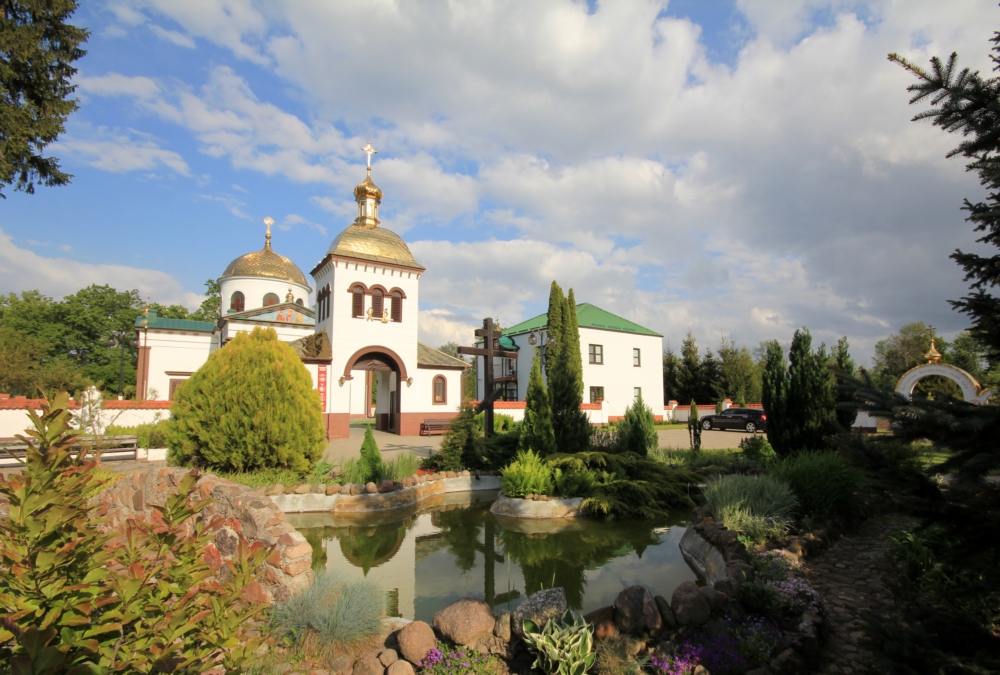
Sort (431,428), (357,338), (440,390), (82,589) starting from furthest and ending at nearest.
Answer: (440,390) → (431,428) → (357,338) → (82,589)

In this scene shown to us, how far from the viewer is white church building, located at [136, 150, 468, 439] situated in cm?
2236

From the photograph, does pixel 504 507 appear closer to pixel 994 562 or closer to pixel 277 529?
pixel 277 529

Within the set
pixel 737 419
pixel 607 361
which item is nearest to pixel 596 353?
pixel 607 361

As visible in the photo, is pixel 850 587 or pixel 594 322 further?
pixel 594 322

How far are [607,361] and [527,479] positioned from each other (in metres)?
24.7

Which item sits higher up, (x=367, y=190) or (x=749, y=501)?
(x=367, y=190)

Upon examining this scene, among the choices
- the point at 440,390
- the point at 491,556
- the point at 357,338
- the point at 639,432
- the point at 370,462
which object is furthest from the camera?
the point at 440,390

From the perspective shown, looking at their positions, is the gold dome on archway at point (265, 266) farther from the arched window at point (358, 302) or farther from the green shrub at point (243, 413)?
the green shrub at point (243, 413)

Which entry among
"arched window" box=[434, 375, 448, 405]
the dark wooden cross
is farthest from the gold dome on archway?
the dark wooden cross

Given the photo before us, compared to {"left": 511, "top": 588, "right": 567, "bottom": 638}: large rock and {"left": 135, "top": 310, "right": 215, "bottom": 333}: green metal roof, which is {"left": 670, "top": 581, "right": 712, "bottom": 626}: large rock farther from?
{"left": 135, "top": 310, "right": 215, "bottom": 333}: green metal roof

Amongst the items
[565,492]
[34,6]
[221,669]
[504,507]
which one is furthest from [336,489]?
[34,6]

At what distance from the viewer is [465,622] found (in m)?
4.29

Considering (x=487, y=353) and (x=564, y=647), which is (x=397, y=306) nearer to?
(x=487, y=353)

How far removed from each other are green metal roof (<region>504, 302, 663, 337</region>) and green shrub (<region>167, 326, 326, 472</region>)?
23.9 meters
